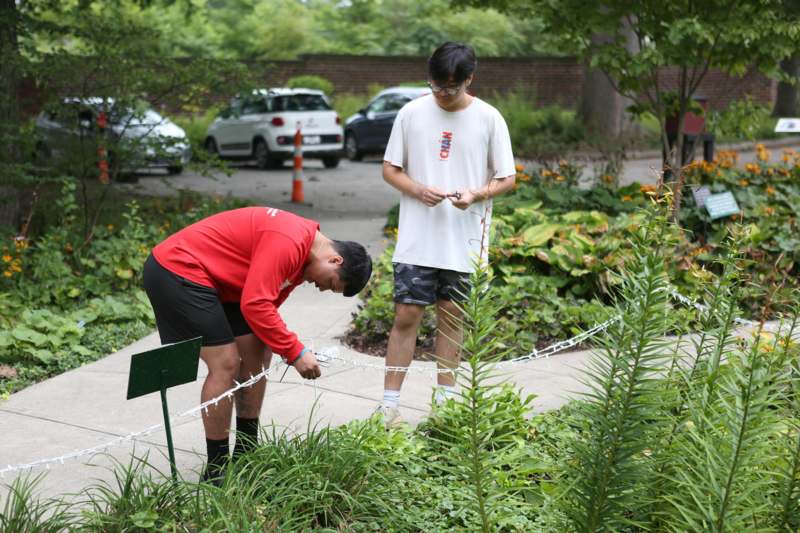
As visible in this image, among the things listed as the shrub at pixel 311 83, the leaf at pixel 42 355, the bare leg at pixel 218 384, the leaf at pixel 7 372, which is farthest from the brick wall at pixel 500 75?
the bare leg at pixel 218 384

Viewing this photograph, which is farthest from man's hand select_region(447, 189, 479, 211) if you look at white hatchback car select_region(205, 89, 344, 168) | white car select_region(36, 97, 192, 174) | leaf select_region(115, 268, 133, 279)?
white hatchback car select_region(205, 89, 344, 168)

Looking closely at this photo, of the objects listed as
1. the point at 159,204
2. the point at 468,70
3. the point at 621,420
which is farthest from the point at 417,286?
the point at 159,204

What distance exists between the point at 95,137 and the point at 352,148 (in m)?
15.0

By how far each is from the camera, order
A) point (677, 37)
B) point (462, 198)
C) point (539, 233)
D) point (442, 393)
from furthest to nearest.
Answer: point (677, 37) → point (539, 233) → point (462, 198) → point (442, 393)

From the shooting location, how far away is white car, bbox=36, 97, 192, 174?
946 centimetres

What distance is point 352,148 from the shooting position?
80.1ft

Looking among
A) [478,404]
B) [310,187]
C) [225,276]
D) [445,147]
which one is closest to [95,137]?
[445,147]

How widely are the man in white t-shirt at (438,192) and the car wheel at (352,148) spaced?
755 inches

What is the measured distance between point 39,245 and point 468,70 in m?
5.02

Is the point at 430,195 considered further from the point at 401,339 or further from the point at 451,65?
the point at 401,339

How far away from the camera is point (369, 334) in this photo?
7156 mm

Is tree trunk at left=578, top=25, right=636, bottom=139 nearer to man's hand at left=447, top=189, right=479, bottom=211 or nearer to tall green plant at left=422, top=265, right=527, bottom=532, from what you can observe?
man's hand at left=447, top=189, right=479, bottom=211

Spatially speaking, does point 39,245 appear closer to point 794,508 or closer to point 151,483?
point 151,483

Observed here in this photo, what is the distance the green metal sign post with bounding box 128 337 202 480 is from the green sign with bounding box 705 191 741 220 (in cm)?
593
